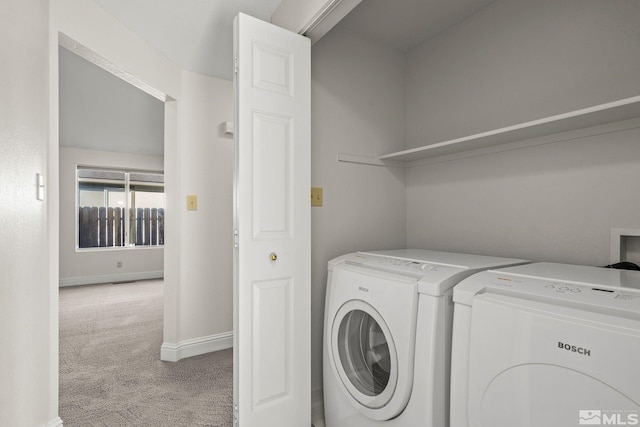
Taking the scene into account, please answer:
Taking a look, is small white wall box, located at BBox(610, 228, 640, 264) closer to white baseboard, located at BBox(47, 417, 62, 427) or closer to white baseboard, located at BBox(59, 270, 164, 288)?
white baseboard, located at BBox(47, 417, 62, 427)

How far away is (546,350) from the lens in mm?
874

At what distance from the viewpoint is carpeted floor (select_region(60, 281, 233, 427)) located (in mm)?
1852

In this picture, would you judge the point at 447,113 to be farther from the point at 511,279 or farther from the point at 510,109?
the point at 511,279

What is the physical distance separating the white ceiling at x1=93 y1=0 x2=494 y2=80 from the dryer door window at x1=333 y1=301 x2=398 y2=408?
5.58ft

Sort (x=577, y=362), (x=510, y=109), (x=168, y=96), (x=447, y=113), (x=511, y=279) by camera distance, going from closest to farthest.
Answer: (x=577, y=362) → (x=511, y=279) → (x=510, y=109) → (x=447, y=113) → (x=168, y=96)

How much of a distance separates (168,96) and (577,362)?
2.82m

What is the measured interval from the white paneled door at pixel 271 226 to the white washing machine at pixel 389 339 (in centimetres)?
19

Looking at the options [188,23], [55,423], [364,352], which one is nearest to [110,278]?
[55,423]

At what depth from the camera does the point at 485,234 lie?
1.88 metres

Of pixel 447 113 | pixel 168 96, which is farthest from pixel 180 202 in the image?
pixel 447 113

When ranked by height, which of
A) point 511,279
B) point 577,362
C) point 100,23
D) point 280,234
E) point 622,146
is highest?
point 100,23

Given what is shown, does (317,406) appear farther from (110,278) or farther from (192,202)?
(110,278)

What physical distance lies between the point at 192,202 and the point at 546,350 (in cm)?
252

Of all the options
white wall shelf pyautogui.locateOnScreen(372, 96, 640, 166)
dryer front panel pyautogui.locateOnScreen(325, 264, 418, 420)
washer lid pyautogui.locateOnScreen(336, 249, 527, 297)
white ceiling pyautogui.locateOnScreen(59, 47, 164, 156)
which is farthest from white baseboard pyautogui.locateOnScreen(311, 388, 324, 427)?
white ceiling pyautogui.locateOnScreen(59, 47, 164, 156)
